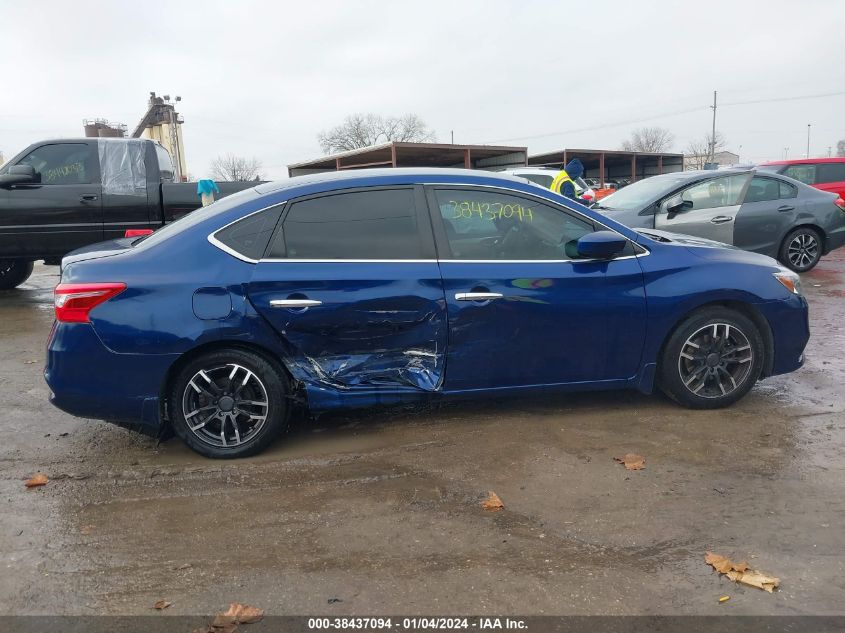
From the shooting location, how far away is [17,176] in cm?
803

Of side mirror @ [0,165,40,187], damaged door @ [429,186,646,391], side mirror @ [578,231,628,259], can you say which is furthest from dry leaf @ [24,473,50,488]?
side mirror @ [0,165,40,187]

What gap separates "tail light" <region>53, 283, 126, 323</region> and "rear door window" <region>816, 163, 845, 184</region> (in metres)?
14.4

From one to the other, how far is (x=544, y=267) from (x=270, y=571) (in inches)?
92.2

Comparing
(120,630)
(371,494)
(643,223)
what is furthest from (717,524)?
(643,223)

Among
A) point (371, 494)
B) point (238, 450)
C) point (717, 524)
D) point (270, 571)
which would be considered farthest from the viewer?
point (238, 450)

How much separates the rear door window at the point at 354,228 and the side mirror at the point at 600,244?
973 mm

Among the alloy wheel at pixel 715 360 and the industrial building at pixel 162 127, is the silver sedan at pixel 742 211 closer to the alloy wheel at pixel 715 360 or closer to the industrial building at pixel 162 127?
the alloy wheel at pixel 715 360

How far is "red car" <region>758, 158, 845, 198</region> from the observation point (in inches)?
533

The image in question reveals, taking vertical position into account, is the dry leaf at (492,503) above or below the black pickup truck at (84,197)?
below

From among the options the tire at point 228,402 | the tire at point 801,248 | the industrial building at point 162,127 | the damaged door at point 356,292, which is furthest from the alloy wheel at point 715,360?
the industrial building at point 162,127

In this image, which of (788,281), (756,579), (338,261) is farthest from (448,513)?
(788,281)

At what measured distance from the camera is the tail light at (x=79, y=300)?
3594mm

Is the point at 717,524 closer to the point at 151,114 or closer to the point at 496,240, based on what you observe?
the point at 496,240

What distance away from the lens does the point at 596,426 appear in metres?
4.21
